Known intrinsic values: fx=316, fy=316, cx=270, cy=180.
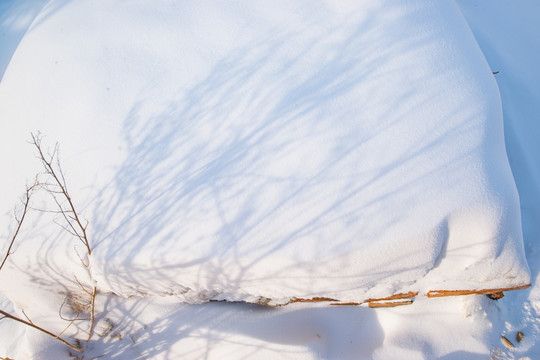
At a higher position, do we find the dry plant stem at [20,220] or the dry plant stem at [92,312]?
the dry plant stem at [20,220]

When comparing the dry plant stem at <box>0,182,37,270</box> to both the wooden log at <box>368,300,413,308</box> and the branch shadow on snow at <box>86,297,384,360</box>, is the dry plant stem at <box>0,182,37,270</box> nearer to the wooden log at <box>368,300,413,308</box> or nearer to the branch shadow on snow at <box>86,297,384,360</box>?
the branch shadow on snow at <box>86,297,384,360</box>

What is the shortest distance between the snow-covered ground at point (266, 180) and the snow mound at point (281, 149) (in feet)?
0.04

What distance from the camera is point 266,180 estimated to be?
1871 mm

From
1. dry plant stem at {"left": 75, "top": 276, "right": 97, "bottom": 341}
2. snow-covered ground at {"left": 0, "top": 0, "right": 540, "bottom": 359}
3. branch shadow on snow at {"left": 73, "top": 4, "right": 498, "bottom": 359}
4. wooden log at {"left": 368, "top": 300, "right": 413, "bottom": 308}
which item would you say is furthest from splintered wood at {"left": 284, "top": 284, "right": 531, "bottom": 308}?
dry plant stem at {"left": 75, "top": 276, "right": 97, "bottom": 341}

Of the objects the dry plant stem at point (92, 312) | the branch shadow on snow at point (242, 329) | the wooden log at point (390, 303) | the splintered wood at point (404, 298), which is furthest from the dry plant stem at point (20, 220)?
the wooden log at point (390, 303)

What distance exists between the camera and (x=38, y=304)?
7.80ft

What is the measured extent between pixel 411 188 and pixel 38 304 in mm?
2756

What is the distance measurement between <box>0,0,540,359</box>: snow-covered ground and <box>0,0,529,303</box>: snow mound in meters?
0.01

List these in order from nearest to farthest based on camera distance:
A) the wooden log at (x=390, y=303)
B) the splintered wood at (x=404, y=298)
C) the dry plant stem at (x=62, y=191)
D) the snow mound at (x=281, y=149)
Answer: the snow mound at (x=281, y=149), the dry plant stem at (x=62, y=191), the splintered wood at (x=404, y=298), the wooden log at (x=390, y=303)

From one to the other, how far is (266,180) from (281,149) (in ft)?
0.69

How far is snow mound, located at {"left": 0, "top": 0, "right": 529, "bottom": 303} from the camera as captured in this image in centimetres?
179

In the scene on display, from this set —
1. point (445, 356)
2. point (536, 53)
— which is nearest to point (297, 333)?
point (445, 356)

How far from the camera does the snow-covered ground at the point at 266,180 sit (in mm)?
1808

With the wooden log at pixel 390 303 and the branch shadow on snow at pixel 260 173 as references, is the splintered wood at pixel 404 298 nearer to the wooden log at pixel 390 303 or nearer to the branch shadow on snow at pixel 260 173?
the wooden log at pixel 390 303
